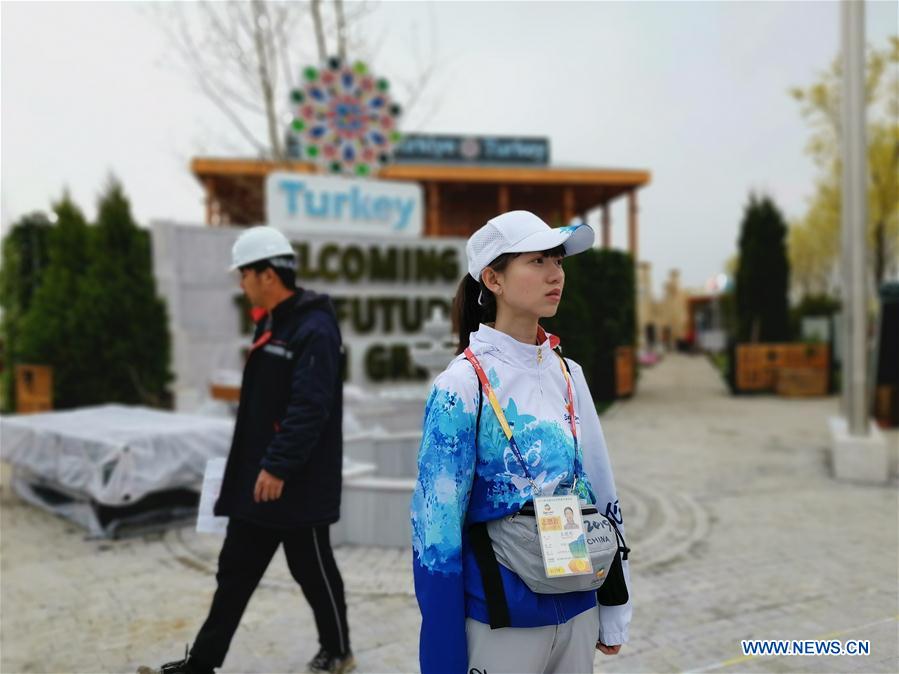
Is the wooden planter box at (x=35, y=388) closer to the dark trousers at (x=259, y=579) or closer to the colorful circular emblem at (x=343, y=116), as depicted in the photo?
the colorful circular emblem at (x=343, y=116)

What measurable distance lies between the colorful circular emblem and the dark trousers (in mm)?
9795

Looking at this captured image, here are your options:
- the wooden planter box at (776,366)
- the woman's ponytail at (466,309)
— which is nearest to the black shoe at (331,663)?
the woman's ponytail at (466,309)

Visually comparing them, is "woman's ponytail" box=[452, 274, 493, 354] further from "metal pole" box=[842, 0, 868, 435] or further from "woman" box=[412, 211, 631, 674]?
"metal pole" box=[842, 0, 868, 435]

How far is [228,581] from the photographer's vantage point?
9.89ft

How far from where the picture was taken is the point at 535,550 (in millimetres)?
1756

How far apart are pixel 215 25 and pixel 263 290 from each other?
13.2m

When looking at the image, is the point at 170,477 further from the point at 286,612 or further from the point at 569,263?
the point at 569,263

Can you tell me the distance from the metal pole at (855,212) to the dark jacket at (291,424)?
22.1 ft

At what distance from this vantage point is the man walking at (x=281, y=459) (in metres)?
3.00

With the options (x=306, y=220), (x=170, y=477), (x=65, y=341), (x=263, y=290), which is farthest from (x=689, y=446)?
(x=65, y=341)

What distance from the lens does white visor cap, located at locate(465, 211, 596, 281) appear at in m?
1.89

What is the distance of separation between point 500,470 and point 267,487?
1.46 m

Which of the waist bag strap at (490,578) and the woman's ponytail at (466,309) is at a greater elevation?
the woman's ponytail at (466,309)

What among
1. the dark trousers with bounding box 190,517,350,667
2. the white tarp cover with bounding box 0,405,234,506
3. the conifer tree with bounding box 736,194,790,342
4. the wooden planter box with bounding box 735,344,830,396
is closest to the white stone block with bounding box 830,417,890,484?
the white tarp cover with bounding box 0,405,234,506
